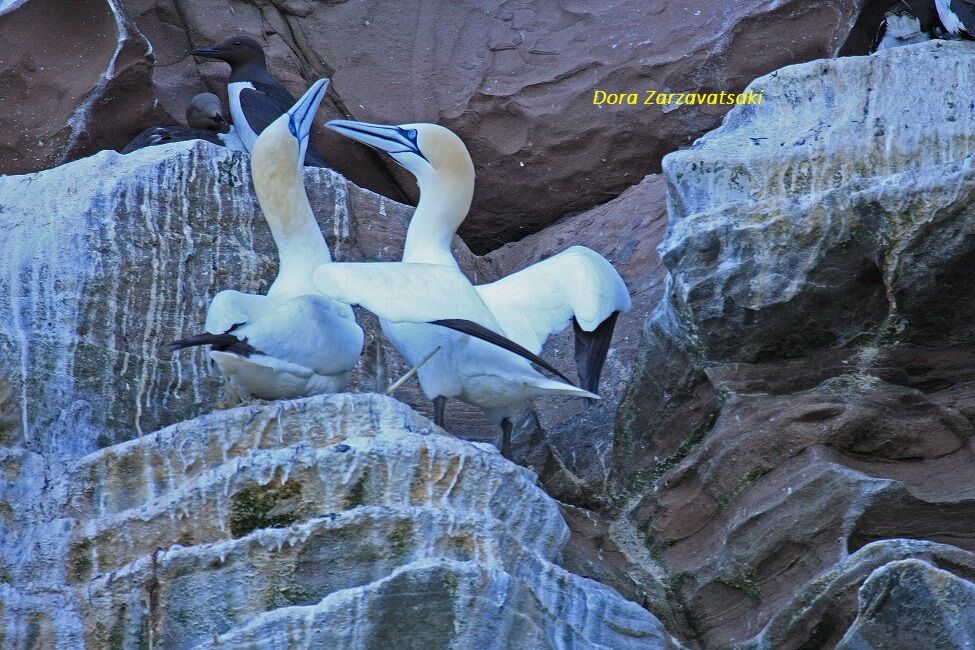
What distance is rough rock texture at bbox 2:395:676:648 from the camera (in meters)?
4.89

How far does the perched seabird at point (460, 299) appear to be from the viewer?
5.77 metres

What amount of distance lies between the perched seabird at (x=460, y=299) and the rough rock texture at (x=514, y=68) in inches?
80.0

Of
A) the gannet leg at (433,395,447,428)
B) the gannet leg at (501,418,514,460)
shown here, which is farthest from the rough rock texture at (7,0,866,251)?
the gannet leg at (433,395,447,428)

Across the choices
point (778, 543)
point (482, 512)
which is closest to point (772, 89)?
point (778, 543)

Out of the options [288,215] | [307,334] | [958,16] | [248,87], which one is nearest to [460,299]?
[307,334]

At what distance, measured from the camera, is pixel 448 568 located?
490 centimetres

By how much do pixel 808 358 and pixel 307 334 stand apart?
6.22ft

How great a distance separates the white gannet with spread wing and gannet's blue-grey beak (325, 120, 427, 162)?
46 cm

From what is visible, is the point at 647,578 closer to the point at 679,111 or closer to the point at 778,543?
the point at 778,543

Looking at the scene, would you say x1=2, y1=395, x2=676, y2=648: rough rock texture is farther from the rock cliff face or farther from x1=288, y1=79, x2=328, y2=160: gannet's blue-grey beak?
x1=288, y1=79, x2=328, y2=160: gannet's blue-grey beak

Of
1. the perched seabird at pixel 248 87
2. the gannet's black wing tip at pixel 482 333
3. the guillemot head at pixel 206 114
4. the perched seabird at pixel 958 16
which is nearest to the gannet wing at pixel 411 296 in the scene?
the gannet's black wing tip at pixel 482 333

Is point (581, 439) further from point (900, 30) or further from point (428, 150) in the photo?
point (900, 30)

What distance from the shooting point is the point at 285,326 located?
18.5 ft

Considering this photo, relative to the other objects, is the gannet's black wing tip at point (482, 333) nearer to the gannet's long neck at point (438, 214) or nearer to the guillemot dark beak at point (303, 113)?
the gannet's long neck at point (438, 214)
